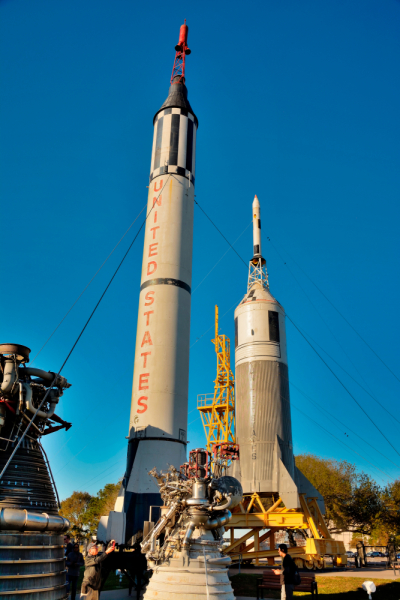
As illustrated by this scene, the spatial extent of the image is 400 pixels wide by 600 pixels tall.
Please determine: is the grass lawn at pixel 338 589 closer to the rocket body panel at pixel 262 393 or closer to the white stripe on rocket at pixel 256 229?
the rocket body panel at pixel 262 393

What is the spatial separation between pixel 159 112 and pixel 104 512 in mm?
41530

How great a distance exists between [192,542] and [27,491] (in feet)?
11.7

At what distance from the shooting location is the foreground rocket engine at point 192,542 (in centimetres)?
846

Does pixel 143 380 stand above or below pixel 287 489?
above

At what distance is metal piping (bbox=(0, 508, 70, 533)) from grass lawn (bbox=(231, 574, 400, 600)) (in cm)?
698

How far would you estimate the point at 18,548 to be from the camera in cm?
754

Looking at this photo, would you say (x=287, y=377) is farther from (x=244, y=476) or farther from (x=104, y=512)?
(x=104, y=512)

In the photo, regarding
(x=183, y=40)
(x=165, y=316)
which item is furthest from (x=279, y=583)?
(x=183, y=40)

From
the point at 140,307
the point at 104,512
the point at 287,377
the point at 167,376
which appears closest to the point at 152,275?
the point at 140,307

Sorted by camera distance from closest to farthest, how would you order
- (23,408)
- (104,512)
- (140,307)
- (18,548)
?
1. (18,548)
2. (23,408)
3. (140,307)
4. (104,512)

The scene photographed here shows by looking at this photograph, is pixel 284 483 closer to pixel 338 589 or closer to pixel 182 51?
pixel 338 589

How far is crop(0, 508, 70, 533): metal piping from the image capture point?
7.54m

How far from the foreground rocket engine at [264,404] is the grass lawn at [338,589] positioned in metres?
3.58

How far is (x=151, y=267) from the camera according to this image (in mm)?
19078
